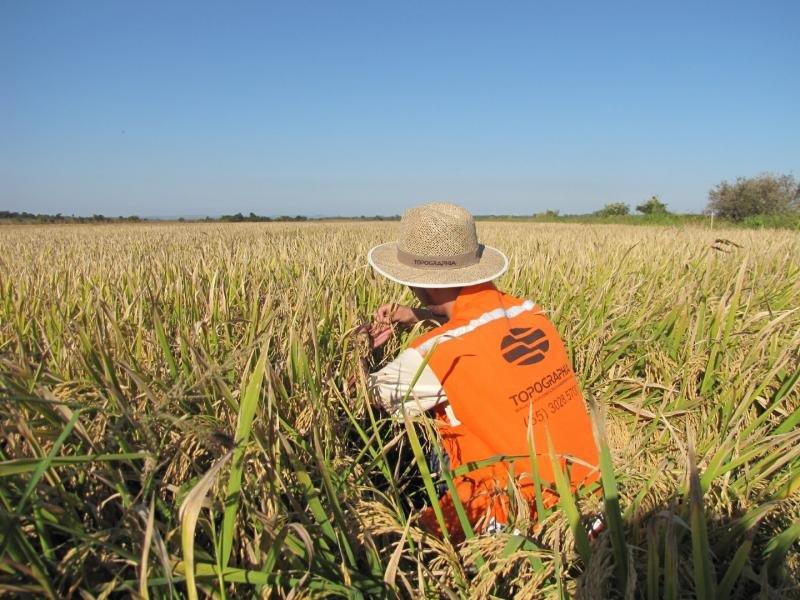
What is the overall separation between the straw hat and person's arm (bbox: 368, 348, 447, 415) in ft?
1.03

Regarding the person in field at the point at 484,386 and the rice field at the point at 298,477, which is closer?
the rice field at the point at 298,477

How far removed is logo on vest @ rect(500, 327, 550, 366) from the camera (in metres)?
1.39

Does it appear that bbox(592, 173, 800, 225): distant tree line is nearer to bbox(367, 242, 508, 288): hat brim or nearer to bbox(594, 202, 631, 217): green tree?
bbox(594, 202, 631, 217): green tree

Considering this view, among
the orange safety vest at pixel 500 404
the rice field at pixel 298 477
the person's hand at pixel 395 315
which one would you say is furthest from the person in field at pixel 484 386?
the person's hand at pixel 395 315

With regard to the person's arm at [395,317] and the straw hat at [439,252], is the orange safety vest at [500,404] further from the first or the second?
the person's arm at [395,317]

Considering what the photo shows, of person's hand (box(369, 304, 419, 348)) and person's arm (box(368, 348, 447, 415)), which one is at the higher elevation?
person's hand (box(369, 304, 419, 348))

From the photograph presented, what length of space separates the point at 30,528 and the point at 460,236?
1.40 meters

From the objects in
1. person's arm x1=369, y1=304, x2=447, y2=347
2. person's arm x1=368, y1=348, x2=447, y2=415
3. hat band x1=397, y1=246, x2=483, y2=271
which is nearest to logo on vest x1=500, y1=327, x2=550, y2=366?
person's arm x1=368, y1=348, x2=447, y2=415

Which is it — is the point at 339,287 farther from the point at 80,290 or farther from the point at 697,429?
the point at 697,429

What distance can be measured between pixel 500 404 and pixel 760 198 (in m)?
38.3

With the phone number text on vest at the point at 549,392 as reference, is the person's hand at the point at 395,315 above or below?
above

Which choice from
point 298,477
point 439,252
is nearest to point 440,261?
point 439,252

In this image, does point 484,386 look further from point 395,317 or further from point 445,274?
point 395,317

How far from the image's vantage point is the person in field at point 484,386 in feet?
4.39
